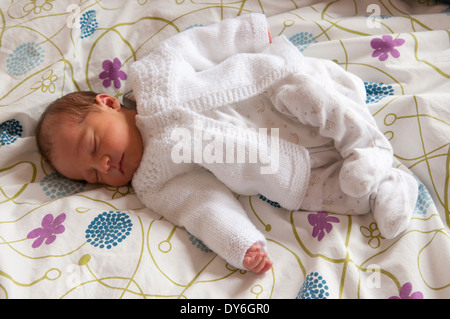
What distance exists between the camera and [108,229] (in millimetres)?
1156

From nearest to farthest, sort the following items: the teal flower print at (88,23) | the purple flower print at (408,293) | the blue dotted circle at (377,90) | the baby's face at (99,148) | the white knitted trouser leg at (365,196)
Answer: the purple flower print at (408,293)
the white knitted trouser leg at (365,196)
the baby's face at (99,148)
the blue dotted circle at (377,90)
the teal flower print at (88,23)

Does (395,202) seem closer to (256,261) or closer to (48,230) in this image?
(256,261)

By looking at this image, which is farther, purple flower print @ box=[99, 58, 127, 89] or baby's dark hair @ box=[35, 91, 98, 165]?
purple flower print @ box=[99, 58, 127, 89]

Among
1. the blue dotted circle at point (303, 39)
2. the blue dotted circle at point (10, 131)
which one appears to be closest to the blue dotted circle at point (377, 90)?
the blue dotted circle at point (303, 39)

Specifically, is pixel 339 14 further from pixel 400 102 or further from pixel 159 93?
pixel 159 93

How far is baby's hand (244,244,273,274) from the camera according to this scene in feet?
3.52

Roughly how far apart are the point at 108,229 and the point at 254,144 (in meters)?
0.45

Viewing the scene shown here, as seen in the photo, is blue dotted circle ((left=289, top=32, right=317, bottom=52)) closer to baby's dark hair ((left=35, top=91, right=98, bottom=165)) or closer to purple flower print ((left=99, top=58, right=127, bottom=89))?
purple flower print ((left=99, top=58, right=127, bottom=89))

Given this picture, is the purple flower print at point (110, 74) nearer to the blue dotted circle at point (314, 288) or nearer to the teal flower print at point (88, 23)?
the teal flower print at point (88, 23)

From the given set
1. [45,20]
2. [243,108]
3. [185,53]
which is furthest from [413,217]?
[45,20]

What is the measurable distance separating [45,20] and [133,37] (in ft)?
1.02

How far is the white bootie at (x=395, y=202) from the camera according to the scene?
108 centimetres

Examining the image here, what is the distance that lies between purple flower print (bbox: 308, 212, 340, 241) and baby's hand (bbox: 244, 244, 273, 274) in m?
0.15

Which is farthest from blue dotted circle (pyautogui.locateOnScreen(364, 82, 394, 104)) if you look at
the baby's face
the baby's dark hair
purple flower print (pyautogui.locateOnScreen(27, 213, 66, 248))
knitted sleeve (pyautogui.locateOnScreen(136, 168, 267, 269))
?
purple flower print (pyautogui.locateOnScreen(27, 213, 66, 248))
